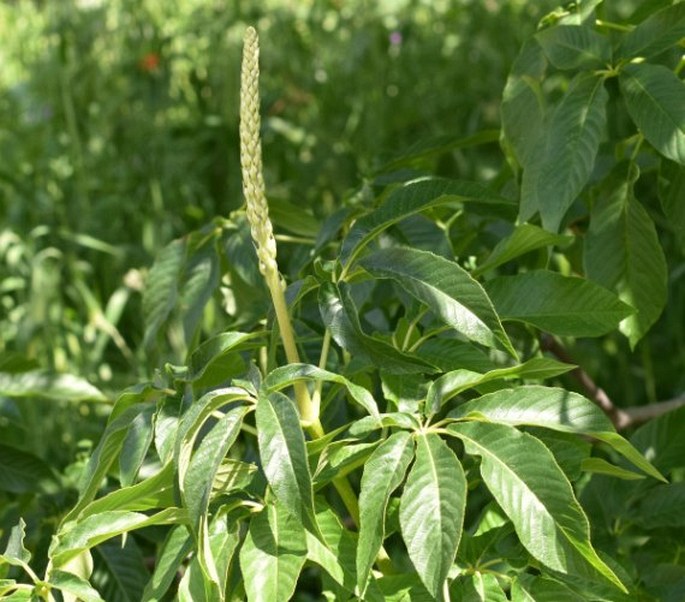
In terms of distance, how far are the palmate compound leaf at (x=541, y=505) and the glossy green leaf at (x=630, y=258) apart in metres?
0.37

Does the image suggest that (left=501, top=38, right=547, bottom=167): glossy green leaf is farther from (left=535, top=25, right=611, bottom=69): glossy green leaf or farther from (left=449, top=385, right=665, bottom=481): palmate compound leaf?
(left=449, top=385, right=665, bottom=481): palmate compound leaf

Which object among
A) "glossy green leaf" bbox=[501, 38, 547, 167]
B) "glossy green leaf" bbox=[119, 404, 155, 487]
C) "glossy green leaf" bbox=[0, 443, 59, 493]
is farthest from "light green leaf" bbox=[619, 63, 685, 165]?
"glossy green leaf" bbox=[0, 443, 59, 493]

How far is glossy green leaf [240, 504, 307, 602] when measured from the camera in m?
0.86

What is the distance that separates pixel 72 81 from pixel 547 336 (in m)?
1.99

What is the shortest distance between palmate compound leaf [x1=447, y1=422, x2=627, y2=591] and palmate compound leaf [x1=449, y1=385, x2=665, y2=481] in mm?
26

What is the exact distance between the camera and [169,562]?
0.94 meters

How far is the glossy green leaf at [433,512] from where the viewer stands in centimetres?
80

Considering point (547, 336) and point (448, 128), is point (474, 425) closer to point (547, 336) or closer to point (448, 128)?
point (547, 336)

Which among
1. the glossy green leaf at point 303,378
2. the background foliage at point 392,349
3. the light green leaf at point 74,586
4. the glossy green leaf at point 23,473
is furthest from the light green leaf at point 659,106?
the glossy green leaf at point 23,473

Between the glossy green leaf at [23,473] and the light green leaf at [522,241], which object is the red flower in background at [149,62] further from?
the light green leaf at [522,241]

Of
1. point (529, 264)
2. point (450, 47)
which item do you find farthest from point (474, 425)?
point (450, 47)

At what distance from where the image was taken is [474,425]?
0.89 m

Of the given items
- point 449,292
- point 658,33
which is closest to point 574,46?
point 658,33

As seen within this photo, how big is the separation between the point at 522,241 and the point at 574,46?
0.71 ft
